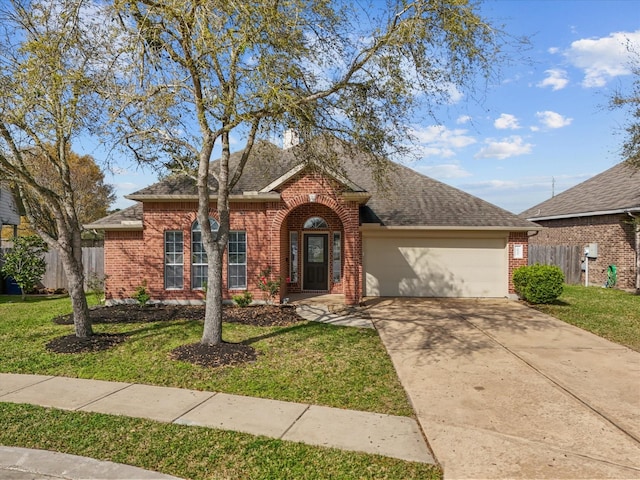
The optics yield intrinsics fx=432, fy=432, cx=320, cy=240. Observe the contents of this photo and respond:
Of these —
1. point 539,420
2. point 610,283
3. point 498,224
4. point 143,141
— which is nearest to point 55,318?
point 143,141

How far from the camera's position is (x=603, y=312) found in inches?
481

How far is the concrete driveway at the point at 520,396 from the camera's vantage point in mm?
4207

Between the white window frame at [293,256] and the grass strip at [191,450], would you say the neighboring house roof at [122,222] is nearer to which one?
the white window frame at [293,256]

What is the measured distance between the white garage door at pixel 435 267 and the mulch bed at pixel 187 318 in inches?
157

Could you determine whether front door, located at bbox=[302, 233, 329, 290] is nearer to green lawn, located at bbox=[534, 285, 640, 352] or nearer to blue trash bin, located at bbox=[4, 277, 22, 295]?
green lawn, located at bbox=[534, 285, 640, 352]

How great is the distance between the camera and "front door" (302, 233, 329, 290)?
1521 centimetres

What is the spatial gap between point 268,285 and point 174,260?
119 inches

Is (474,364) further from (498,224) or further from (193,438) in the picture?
(498,224)

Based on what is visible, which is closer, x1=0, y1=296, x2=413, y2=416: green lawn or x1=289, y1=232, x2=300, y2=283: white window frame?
x1=0, y1=296, x2=413, y2=416: green lawn

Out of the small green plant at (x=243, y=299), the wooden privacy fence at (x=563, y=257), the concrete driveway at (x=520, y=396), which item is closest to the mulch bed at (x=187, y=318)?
the small green plant at (x=243, y=299)

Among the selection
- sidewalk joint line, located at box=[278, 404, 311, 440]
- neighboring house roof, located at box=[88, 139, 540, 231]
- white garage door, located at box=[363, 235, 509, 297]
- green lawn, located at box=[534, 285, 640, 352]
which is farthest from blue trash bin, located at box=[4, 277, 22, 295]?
green lawn, located at box=[534, 285, 640, 352]

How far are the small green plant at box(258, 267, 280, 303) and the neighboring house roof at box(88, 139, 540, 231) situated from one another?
7.29ft

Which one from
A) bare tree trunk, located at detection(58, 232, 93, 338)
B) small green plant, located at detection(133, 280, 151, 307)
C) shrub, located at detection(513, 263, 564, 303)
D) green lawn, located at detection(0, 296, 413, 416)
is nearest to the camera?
green lawn, located at detection(0, 296, 413, 416)

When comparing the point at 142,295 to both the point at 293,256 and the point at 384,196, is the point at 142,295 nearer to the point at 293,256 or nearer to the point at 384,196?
the point at 293,256
